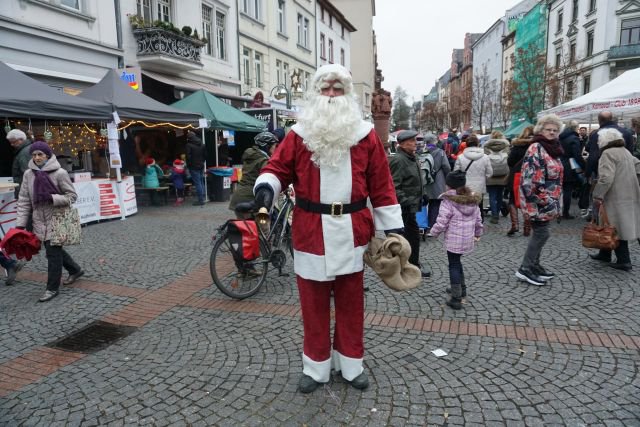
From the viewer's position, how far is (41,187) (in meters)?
4.77

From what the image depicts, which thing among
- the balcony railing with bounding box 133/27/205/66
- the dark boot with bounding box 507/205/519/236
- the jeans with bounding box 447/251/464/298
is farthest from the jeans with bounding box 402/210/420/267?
the balcony railing with bounding box 133/27/205/66

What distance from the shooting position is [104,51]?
12703mm

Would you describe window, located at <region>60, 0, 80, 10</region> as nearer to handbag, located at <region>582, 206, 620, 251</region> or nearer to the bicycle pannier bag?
the bicycle pannier bag

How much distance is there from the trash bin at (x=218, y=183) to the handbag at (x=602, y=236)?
32.3 ft

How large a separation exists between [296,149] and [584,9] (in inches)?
1789

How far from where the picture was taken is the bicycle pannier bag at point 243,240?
15.1 ft

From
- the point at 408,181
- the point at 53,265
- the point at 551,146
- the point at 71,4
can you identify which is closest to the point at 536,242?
the point at 551,146

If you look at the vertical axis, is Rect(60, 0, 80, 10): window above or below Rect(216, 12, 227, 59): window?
below

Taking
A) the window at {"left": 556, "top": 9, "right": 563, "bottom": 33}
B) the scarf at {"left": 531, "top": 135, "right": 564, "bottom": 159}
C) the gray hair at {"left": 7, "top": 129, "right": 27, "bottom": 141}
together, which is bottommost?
the scarf at {"left": 531, "top": 135, "right": 564, "bottom": 159}

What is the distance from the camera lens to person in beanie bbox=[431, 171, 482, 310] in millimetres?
4418

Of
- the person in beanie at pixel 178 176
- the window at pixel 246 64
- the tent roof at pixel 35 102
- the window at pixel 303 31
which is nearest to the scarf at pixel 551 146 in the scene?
the tent roof at pixel 35 102

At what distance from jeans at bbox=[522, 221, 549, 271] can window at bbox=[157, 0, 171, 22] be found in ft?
49.1

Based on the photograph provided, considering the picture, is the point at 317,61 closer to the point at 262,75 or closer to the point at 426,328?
the point at 262,75

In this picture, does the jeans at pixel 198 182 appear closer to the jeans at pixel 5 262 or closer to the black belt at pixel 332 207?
the jeans at pixel 5 262
